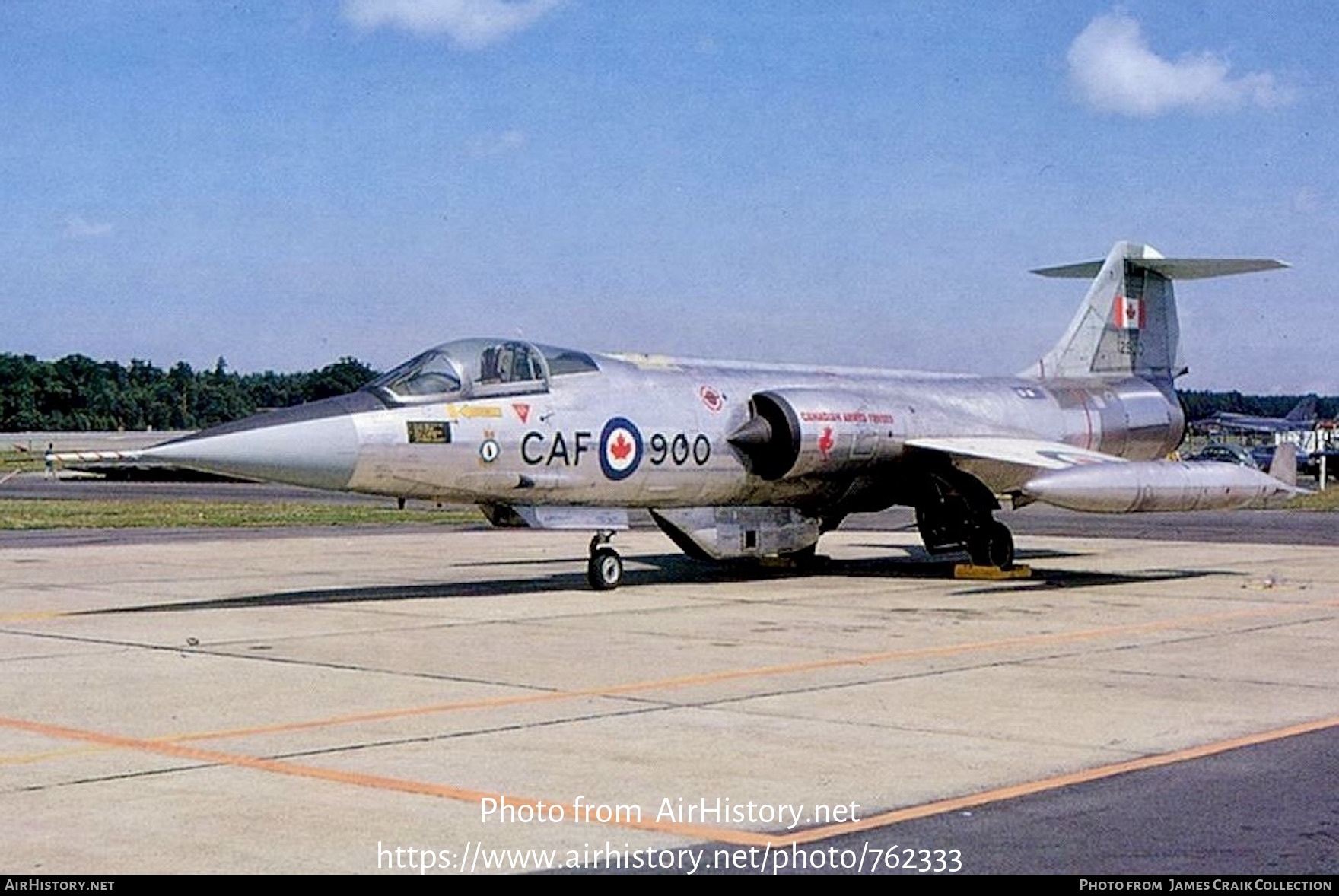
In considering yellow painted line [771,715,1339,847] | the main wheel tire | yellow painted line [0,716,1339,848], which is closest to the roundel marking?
the main wheel tire

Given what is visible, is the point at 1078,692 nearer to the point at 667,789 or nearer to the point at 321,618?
the point at 667,789

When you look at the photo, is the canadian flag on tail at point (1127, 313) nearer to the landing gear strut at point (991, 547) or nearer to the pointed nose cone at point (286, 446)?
the landing gear strut at point (991, 547)

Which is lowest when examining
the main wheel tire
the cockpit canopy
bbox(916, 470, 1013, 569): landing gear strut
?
the main wheel tire

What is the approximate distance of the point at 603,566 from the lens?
17391 millimetres

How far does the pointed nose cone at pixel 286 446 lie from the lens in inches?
558

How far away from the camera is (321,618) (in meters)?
14.9

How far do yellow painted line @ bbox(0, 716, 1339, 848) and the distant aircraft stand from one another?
8035 cm

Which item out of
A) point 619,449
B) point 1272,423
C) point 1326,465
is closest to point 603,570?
point 619,449

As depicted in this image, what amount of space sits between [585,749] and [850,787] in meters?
1.57

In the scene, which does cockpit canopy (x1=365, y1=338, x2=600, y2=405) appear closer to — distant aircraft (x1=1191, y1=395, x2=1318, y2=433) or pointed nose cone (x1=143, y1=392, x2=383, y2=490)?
pointed nose cone (x1=143, y1=392, x2=383, y2=490)

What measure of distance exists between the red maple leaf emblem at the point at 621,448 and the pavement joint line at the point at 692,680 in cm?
502

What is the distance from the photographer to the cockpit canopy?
15719 mm
